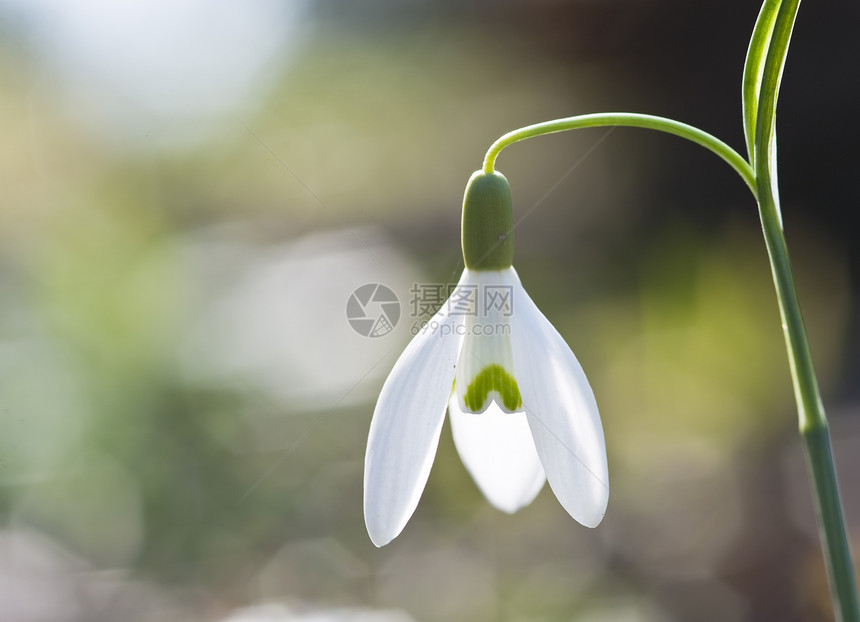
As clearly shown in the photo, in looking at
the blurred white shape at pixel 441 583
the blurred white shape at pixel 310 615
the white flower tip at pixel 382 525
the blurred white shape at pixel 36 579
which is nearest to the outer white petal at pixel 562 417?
the white flower tip at pixel 382 525

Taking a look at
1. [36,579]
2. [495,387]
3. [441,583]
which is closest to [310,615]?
[441,583]

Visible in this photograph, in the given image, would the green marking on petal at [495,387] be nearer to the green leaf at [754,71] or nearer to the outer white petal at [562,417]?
the outer white petal at [562,417]

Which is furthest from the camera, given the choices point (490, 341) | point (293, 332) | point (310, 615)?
point (293, 332)

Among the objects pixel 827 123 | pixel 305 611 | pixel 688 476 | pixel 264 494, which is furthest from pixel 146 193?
pixel 827 123

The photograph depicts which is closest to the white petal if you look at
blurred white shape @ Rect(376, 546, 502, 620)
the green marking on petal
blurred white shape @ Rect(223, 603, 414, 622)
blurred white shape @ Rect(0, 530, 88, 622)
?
the green marking on petal

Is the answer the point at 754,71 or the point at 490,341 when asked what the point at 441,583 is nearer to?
the point at 490,341

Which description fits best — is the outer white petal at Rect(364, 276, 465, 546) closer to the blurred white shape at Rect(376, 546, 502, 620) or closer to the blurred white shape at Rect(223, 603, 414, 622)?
the blurred white shape at Rect(223, 603, 414, 622)
